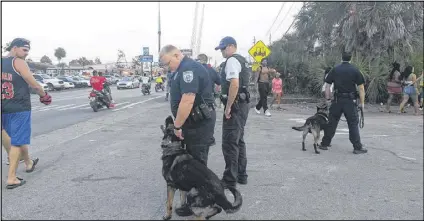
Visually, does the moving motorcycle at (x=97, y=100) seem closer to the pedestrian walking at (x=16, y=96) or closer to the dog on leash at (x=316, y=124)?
the pedestrian walking at (x=16, y=96)

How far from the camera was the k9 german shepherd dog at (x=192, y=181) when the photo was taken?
3484mm

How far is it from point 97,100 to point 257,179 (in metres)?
11.4

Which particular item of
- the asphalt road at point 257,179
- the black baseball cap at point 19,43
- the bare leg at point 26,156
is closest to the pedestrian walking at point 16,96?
the black baseball cap at point 19,43

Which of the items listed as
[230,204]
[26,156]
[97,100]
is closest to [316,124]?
[230,204]

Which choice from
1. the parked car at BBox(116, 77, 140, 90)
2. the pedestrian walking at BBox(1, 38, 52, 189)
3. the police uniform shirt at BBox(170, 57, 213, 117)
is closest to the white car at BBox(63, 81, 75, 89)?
the parked car at BBox(116, 77, 140, 90)

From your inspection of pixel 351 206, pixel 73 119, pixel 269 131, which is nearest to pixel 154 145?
pixel 269 131

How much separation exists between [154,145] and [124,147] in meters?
0.58

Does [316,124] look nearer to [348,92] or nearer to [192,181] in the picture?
[348,92]

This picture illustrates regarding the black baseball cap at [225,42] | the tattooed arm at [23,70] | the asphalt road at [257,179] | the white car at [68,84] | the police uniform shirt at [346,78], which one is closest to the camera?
the asphalt road at [257,179]

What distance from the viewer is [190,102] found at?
11.3ft

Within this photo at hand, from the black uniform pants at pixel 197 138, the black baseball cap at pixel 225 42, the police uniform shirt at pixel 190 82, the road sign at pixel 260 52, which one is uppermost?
the road sign at pixel 260 52

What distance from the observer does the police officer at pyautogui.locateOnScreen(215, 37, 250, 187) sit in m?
4.41

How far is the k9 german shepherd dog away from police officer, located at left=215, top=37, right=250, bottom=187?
2.74ft

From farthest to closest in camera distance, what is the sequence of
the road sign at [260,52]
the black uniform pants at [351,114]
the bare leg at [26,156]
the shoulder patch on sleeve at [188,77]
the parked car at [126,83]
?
the parked car at [126,83], the road sign at [260,52], the black uniform pants at [351,114], the bare leg at [26,156], the shoulder patch on sleeve at [188,77]
